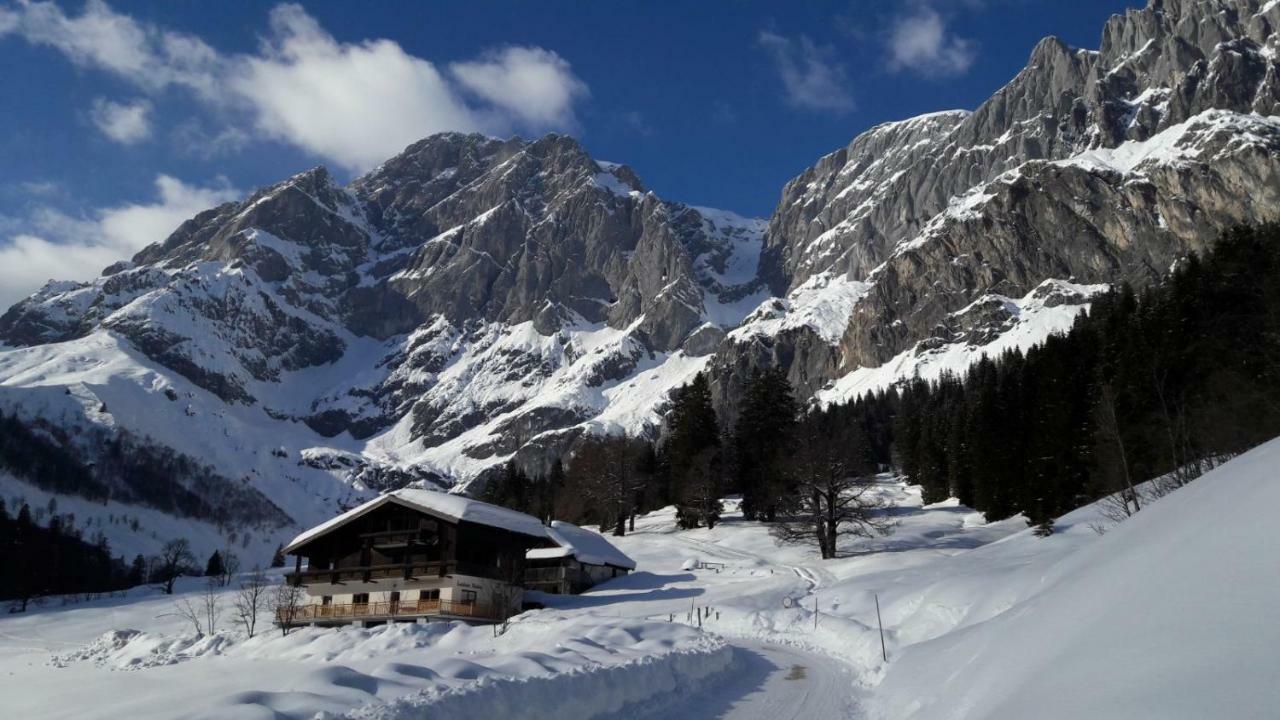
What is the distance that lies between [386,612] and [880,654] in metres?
32.7

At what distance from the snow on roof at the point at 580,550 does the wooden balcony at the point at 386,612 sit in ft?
27.4

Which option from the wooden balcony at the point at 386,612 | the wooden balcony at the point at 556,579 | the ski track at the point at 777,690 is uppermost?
the wooden balcony at the point at 556,579

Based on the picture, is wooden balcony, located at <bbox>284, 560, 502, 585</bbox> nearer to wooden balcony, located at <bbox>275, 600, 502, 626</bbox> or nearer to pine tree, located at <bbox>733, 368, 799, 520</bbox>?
wooden balcony, located at <bbox>275, 600, 502, 626</bbox>

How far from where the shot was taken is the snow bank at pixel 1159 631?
22.4 feet

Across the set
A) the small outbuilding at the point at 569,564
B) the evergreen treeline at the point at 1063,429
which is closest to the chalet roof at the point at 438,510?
the small outbuilding at the point at 569,564

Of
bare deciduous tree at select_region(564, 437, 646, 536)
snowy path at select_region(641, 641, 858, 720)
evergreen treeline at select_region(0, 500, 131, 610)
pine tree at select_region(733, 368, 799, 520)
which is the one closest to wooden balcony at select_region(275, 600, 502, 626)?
snowy path at select_region(641, 641, 858, 720)

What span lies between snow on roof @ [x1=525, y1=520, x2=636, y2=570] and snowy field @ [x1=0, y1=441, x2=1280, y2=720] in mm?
15548

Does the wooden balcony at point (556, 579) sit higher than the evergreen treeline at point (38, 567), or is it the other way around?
the evergreen treeline at point (38, 567)

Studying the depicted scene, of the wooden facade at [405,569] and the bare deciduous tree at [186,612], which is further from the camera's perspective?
the bare deciduous tree at [186,612]

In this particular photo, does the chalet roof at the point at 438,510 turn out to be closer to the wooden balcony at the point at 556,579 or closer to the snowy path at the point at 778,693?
the wooden balcony at the point at 556,579

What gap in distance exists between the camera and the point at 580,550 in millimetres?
56938

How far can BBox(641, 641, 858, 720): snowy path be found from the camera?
17.0 metres

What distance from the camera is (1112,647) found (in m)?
8.57

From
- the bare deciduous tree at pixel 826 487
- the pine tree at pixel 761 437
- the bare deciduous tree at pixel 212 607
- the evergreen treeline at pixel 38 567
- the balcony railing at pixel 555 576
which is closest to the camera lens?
the bare deciduous tree at pixel 826 487
